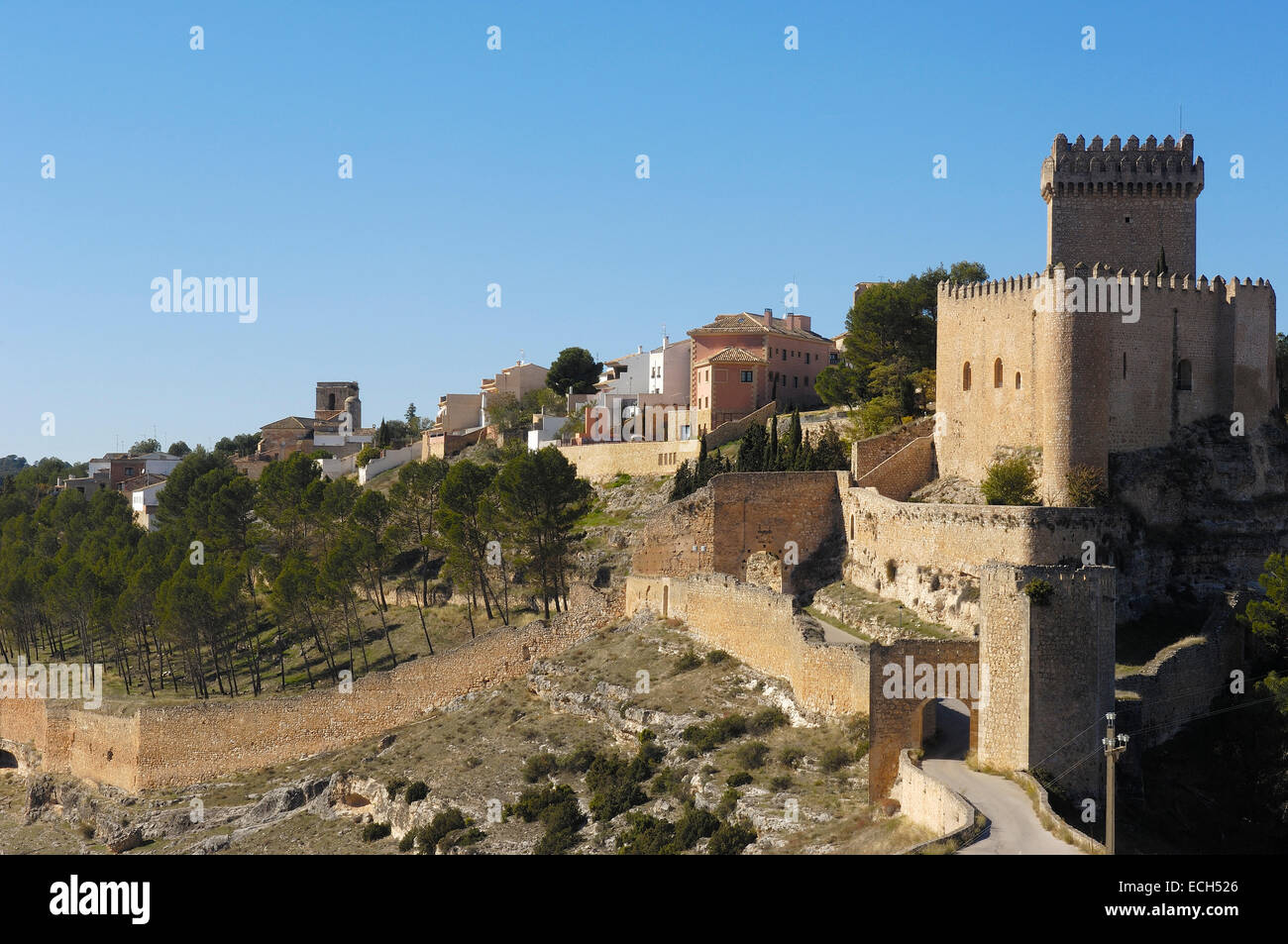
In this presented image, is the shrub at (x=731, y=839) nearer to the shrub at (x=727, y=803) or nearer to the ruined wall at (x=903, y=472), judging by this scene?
the shrub at (x=727, y=803)

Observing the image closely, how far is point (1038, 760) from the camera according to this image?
2119 cm

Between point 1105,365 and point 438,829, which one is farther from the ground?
point 1105,365

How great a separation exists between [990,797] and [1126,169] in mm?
20525

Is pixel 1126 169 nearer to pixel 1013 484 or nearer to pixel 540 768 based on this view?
pixel 1013 484

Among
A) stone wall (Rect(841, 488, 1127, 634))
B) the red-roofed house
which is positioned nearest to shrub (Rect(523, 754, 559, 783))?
stone wall (Rect(841, 488, 1127, 634))

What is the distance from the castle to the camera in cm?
3042

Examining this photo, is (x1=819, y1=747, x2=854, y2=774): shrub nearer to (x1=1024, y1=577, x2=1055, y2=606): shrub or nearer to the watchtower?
(x1=1024, y1=577, x2=1055, y2=606): shrub

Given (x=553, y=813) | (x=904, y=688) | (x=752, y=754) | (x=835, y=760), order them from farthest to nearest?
1. (x=553, y=813)
2. (x=752, y=754)
3. (x=835, y=760)
4. (x=904, y=688)

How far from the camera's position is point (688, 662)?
31.4 meters

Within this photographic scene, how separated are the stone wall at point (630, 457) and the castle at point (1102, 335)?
15521 millimetres

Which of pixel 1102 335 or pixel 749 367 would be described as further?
pixel 749 367

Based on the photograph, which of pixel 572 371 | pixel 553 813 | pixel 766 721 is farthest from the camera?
pixel 572 371

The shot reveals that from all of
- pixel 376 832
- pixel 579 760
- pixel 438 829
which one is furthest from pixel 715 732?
pixel 376 832
